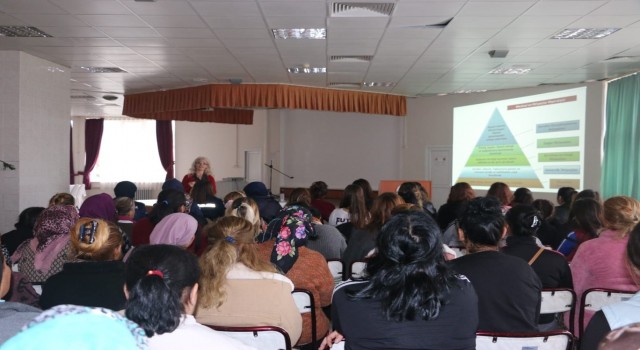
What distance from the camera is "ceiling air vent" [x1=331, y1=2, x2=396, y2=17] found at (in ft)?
16.8

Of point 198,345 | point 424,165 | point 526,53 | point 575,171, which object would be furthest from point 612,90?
point 198,345

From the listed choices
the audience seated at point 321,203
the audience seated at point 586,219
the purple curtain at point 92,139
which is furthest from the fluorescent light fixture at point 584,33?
the purple curtain at point 92,139

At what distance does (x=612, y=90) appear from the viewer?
28.9 ft

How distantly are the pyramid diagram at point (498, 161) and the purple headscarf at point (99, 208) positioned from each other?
7.17 m

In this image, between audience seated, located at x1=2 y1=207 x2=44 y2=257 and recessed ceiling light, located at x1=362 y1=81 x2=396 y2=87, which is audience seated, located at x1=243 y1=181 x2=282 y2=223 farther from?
recessed ceiling light, located at x1=362 y1=81 x2=396 y2=87

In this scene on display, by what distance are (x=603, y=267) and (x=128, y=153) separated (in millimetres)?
15153

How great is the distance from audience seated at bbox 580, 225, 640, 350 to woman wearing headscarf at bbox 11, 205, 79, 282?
9.01ft

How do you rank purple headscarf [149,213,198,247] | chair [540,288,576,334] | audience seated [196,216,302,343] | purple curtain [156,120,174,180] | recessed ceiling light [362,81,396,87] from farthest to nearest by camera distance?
purple curtain [156,120,174,180] < recessed ceiling light [362,81,396,87] < purple headscarf [149,213,198,247] < chair [540,288,576,334] < audience seated [196,216,302,343]

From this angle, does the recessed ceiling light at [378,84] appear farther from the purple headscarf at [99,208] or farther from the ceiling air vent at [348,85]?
the purple headscarf at [99,208]

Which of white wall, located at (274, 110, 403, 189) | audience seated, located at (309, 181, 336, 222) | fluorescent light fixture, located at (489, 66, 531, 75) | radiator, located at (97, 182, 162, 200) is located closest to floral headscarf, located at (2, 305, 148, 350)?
audience seated, located at (309, 181, 336, 222)

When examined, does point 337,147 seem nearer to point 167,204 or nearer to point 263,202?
point 263,202

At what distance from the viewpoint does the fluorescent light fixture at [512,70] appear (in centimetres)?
820

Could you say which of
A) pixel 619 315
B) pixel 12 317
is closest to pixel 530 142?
pixel 619 315

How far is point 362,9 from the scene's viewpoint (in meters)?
5.30
